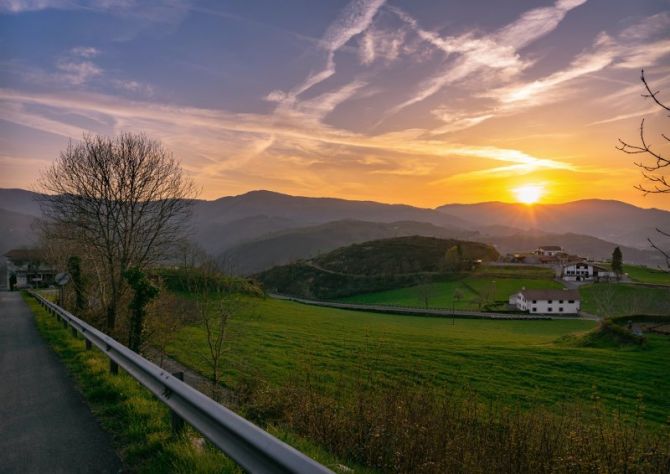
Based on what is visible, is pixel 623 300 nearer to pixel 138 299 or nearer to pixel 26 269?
pixel 138 299

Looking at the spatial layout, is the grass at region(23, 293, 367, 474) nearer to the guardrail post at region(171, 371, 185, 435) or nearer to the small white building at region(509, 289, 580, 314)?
the guardrail post at region(171, 371, 185, 435)

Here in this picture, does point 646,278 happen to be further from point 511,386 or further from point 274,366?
point 274,366

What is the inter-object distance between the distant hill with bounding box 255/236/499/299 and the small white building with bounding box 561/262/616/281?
102ft

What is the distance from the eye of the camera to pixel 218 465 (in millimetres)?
4527

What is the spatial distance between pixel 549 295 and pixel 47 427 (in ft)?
339

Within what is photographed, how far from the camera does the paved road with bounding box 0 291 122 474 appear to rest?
5.20 m

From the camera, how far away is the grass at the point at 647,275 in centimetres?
11181

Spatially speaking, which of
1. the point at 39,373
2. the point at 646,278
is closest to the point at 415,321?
the point at 39,373

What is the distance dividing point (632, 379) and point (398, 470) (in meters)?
30.5

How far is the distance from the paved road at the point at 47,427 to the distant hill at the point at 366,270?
123 metres

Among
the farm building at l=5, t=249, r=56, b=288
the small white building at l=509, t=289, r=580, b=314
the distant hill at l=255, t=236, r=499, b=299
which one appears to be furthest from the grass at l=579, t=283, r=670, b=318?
the farm building at l=5, t=249, r=56, b=288

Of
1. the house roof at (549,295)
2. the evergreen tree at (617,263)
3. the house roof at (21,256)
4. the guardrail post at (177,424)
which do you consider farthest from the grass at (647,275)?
the house roof at (21,256)

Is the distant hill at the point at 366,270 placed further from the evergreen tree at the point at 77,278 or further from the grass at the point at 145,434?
the grass at the point at 145,434

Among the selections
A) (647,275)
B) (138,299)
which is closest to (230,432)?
(138,299)
